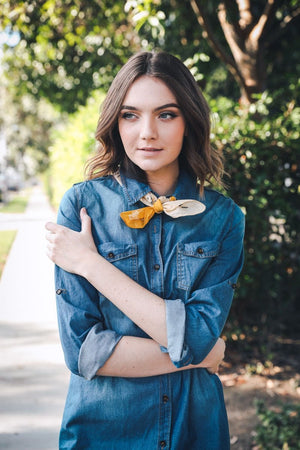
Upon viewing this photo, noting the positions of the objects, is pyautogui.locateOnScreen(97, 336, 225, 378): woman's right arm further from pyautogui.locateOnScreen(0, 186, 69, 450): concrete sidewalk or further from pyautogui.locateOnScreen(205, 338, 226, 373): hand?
pyautogui.locateOnScreen(0, 186, 69, 450): concrete sidewalk

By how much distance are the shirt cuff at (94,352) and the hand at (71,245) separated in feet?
0.71

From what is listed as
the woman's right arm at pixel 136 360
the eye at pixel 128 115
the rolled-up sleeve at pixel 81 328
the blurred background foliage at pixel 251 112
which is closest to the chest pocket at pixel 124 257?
the rolled-up sleeve at pixel 81 328

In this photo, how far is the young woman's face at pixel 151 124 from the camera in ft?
4.80

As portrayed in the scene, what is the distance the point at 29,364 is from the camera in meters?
4.06

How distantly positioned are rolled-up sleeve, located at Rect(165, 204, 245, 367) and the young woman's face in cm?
38

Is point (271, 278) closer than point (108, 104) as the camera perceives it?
No

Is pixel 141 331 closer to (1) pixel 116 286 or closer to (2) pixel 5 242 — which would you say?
(1) pixel 116 286

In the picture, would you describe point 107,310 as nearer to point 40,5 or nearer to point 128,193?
point 128,193

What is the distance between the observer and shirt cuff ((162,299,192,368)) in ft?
4.42

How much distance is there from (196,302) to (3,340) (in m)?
3.67

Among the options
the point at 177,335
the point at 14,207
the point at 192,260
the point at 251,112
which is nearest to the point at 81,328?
the point at 177,335

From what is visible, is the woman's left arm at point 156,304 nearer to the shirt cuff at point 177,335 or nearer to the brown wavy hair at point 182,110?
the shirt cuff at point 177,335

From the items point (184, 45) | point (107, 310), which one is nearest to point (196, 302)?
point (107, 310)

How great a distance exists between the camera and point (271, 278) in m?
3.96
